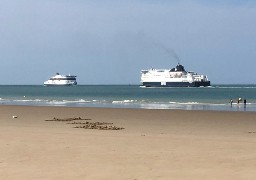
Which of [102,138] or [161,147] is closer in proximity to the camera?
[161,147]

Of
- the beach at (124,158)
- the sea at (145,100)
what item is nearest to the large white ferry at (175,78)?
the sea at (145,100)

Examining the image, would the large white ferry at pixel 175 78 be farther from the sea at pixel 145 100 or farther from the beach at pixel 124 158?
the beach at pixel 124 158

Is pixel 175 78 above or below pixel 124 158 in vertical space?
above

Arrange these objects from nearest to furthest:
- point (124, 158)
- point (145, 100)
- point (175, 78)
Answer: point (124, 158) → point (145, 100) → point (175, 78)

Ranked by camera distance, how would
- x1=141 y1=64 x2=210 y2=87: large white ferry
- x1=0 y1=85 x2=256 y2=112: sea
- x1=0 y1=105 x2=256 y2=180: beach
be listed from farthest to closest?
x1=141 y1=64 x2=210 y2=87: large white ferry < x1=0 y1=85 x2=256 y2=112: sea < x1=0 y1=105 x2=256 y2=180: beach

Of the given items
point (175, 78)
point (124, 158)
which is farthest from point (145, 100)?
point (175, 78)

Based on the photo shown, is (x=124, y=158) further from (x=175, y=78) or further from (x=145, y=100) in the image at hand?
(x=175, y=78)

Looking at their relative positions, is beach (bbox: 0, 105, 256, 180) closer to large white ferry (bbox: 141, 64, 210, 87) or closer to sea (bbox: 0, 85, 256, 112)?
sea (bbox: 0, 85, 256, 112)

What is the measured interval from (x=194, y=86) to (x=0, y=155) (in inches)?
6179

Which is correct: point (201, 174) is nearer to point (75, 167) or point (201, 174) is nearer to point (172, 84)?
point (75, 167)

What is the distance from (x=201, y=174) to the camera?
338 inches

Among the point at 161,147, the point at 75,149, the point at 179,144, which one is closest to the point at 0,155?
the point at 75,149

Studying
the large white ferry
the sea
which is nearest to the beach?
the sea

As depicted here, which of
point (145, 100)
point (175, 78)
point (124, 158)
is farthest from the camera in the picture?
point (175, 78)
